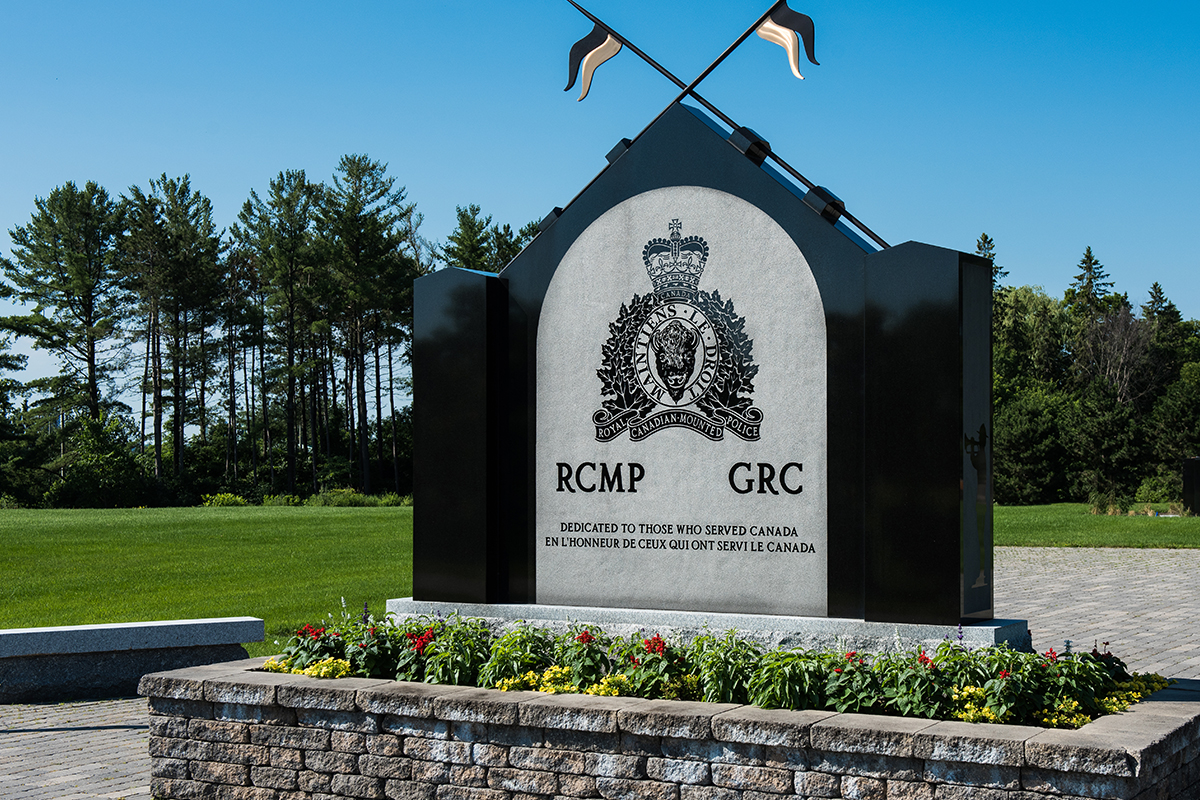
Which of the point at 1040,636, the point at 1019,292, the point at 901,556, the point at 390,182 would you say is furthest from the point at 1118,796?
the point at 1019,292

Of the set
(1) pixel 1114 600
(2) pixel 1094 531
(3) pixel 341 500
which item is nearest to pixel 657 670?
(1) pixel 1114 600

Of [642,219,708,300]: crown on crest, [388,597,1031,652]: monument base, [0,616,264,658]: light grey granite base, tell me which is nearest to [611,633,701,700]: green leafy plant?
[388,597,1031,652]: monument base

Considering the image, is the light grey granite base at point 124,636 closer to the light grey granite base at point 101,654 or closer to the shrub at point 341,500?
the light grey granite base at point 101,654

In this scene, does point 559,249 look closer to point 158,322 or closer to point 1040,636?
point 1040,636

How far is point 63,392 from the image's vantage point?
177ft

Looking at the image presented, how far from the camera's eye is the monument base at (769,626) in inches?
236

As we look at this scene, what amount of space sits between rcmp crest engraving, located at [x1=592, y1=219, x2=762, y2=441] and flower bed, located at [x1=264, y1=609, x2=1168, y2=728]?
1.36 meters

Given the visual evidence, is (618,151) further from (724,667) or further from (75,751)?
(75,751)

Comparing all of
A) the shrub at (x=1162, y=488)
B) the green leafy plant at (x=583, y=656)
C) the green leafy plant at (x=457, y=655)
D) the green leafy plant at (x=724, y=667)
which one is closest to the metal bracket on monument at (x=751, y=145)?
the green leafy plant at (x=724, y=667)

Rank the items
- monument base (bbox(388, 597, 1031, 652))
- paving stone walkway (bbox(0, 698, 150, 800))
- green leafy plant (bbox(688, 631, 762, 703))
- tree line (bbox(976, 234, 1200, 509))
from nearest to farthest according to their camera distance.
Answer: green leafy plant (bbox(688, 631, 762, 703)) → monument base (bbox(388, 597, 1031, 652)) → paving stone walkway (bbox(0, 698, 150, 800)) → tree line (bbox(976, 234, 1200, 509))

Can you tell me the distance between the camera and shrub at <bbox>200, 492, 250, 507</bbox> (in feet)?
161

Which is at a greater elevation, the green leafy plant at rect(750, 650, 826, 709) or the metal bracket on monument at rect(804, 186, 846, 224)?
the metal bracket on monument at rect(804, 186, 846, 224)

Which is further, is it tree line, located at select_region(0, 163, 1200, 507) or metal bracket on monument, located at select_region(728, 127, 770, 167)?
tree line, located at select_region(0, 163, 1200, 507)

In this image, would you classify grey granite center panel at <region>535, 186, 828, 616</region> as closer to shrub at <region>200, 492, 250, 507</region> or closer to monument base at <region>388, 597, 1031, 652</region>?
monument base at <region>388, 597, 1031, 652</region>
